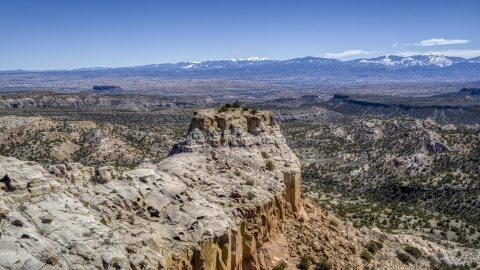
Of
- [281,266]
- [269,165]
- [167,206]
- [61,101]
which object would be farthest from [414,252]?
[61,101]

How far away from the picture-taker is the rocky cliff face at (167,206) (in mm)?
13078

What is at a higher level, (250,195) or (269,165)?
(269,165)

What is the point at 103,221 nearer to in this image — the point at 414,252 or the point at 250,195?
the point at 250,195

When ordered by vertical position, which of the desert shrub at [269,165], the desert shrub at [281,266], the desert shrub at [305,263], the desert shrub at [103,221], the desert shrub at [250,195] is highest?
the desert shrub at [103,221]

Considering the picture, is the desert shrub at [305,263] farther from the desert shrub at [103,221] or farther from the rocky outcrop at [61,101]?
the rocky outcrop at [61,101]

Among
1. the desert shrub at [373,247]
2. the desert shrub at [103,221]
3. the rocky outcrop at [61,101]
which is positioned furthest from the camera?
the rocky outcrop at [61,101]

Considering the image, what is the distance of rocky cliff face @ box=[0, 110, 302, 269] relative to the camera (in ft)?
42.9

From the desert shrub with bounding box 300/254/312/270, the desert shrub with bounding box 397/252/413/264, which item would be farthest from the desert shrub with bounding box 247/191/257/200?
the desert shrub with bounding box 397/252/413/264

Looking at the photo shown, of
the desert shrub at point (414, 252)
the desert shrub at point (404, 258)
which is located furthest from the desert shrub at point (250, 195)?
the desert shrub at point (414, 252)

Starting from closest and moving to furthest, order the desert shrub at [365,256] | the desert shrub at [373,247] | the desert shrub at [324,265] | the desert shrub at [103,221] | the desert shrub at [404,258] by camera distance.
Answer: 1. the desert shrub at [103,221]
2. the desert shrub at [324,265]
3. the desert shrub at [365,256]
4. the desert shrub at [373,247]
5. the desert shrub at [404,258]

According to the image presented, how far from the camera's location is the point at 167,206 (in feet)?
58.4

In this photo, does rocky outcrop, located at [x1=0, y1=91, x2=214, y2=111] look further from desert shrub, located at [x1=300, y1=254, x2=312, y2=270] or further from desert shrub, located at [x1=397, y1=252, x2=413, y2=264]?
desert shrub, located at [x1=300, y1=254, x2=312, y2=270]

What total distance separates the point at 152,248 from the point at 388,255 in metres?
19.6

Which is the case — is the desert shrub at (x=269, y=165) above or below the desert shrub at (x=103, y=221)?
below
